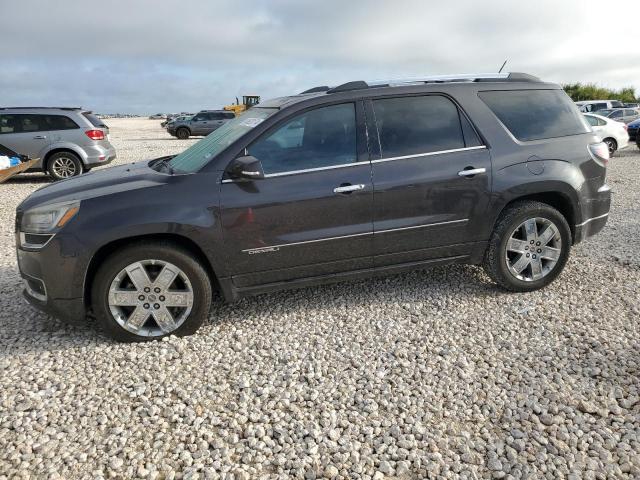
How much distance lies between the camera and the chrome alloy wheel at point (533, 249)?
410 cm

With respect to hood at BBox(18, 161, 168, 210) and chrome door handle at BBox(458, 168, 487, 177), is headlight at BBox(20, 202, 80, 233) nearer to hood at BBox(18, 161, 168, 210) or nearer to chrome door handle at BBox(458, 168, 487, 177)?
hood at BBox(18, 161, 168, 210)

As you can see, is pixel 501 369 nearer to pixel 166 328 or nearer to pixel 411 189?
pixel 411 189

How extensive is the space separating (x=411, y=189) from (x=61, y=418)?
2.79 meters

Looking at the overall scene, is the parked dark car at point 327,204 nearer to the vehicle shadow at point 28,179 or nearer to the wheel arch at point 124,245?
the wheel arch at point 124,245

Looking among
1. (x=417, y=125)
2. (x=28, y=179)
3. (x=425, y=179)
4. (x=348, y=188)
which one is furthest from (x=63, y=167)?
(x=425, y=179)

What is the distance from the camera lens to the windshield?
3.64 meters

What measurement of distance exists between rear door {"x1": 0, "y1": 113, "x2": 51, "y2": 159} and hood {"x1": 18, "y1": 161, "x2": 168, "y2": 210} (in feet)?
27.7

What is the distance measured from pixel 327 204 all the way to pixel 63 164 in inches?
386

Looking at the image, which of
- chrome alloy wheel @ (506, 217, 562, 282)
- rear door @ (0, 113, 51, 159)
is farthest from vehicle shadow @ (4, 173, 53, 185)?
chrome alloy wheel @ (506, 217, 562, 282)

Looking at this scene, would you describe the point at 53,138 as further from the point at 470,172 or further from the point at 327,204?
the point at 470,172

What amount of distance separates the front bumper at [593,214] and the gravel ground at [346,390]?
493mm

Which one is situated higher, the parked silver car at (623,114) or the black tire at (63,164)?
the parked silver car at (623,114)

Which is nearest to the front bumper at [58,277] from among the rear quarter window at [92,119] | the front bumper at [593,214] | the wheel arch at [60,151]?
the front bumper at [593,214]

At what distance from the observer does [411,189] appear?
3.75 meters
